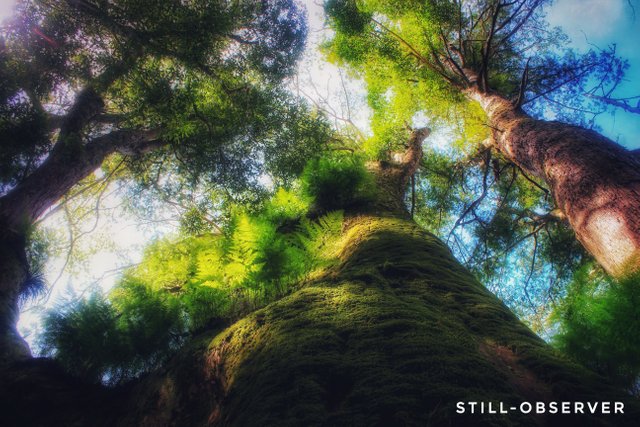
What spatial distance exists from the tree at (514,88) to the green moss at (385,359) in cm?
106

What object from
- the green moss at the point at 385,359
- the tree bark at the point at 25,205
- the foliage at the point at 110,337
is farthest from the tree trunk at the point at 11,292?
the green moss at the point at 385,359

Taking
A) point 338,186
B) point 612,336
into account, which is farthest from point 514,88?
point 612,336

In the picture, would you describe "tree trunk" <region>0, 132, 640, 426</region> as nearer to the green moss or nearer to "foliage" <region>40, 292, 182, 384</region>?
the green moss

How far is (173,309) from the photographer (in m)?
2.83

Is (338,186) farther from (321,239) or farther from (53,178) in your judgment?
(53,178)

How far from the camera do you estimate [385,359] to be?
138 centimetres

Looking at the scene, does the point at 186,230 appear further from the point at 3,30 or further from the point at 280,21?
the point at 280,21

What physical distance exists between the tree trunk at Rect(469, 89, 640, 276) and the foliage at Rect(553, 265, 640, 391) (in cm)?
33

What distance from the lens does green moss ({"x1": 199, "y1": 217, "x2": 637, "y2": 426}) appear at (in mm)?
1140

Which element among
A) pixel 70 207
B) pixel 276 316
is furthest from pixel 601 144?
pixel 70 207

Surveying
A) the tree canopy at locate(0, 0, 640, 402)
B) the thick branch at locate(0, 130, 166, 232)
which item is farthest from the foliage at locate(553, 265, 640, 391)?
the thick branch at locate(0, 130, 166, 232)

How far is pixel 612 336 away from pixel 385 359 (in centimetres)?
120

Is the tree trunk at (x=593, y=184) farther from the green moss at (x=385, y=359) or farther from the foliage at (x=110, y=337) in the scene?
the foliage at (x=110, y=337)

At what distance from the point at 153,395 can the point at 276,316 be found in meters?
1.00
